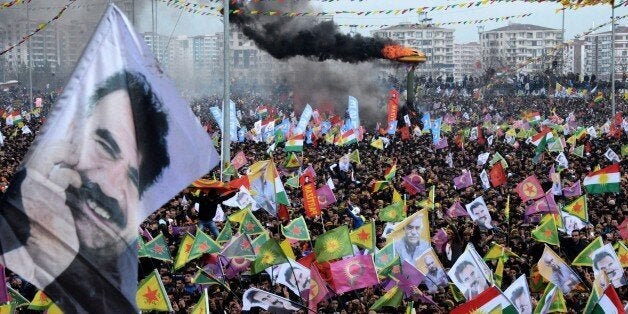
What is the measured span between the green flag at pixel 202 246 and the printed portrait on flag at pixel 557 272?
344cm

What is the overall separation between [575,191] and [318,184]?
5572 mm

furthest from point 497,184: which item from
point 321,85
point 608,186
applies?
point 321,85

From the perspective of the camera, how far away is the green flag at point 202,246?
12.3 metres

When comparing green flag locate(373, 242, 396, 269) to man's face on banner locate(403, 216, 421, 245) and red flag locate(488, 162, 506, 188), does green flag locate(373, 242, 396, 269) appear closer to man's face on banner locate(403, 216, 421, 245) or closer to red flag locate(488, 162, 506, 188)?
man's face on banner locate(403, 216, 421, 245)

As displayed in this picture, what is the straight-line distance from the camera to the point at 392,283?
454 inches

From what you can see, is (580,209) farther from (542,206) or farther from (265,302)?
(265,302)

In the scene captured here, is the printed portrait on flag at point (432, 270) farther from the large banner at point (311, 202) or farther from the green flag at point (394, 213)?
the large banner at point (311, 202)

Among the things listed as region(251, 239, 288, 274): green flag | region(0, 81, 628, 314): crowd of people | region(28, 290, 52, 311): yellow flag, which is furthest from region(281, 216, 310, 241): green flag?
region(28, 290, 52, 311): yellow flag

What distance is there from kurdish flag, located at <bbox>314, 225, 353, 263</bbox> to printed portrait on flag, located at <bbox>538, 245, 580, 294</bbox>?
191cm

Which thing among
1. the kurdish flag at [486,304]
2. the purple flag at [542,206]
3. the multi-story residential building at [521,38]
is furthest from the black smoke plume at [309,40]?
the multi-story residential building at [521,38]

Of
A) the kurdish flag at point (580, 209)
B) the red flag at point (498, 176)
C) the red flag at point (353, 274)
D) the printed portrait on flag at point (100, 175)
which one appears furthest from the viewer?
the red flag at point (498, 176)

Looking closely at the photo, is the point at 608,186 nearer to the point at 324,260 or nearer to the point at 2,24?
the point at 324,260

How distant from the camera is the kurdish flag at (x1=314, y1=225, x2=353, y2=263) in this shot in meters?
Result: 11.5

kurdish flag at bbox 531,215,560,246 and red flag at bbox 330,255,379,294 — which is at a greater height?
red flag at bbox 330,255,379,294
